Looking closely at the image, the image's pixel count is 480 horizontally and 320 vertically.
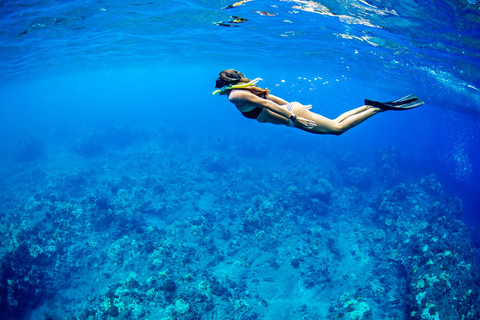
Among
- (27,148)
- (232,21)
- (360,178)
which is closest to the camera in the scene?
(232,21)

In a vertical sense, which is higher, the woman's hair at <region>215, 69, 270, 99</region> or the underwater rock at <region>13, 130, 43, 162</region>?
the woman's hair at <region>215, 69, 270, 99</region>

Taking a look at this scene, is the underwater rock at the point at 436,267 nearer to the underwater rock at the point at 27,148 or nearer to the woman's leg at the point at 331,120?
the woman's leg at the point at 331,120

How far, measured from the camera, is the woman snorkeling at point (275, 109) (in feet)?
10.9

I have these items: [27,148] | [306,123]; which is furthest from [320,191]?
[27,148]

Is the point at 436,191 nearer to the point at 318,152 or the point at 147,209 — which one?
the point at 318,152

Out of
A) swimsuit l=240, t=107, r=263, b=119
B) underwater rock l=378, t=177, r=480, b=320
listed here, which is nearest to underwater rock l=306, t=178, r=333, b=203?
underwater rock l=378, t=177, r=480, b=320

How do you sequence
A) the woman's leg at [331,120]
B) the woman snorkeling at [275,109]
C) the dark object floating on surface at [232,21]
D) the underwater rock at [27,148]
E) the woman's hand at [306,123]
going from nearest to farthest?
the woman snorkeling at [275,109] → the woman's hand at [306,123] → the woman's leg at [331,120] → the dark object floating on surface at [232,21] → the underwater rock at [27,148]

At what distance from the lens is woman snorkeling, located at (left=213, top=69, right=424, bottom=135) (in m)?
3.31

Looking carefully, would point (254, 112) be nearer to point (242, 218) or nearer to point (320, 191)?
point (242, 218)

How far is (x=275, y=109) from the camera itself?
11.1ft

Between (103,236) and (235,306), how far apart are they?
9128mm

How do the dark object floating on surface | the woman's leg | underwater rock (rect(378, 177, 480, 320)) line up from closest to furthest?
the woman's leg
underwater rock (rect(378, 177, 480, 320))
the dark object floating on surface

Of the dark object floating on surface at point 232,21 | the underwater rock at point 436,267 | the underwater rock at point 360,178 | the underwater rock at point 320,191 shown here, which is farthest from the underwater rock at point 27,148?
the underwater rock at point 436,267

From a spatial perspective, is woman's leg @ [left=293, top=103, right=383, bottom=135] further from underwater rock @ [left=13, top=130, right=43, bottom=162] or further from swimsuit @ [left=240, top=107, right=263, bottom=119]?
underwater rock @ [left=13, top=130, right=43, bottom=162]
